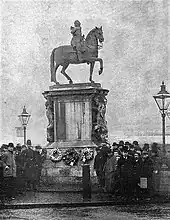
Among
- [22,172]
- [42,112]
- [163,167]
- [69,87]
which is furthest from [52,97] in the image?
[42,112]

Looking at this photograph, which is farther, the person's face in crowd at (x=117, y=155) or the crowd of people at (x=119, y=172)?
the person's face in crowd at (x=117, y=155)

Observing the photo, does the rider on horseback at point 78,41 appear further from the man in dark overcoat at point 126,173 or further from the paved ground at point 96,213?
the paved ground at point 96,213

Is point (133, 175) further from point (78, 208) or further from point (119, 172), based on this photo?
point (78, 208)

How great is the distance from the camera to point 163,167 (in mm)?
21375

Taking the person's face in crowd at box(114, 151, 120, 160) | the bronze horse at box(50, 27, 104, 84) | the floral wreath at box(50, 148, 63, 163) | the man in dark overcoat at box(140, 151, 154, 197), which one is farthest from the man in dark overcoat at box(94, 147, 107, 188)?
the bronze horse at box(50, 27, 104, 84)

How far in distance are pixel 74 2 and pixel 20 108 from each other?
22.8ft

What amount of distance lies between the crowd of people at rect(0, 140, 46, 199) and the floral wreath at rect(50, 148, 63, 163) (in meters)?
0.32

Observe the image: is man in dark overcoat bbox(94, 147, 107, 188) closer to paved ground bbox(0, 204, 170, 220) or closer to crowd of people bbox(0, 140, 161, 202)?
crowd of people bbox(0, 140, 161, 202)

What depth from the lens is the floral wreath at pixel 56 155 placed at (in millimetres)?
23188

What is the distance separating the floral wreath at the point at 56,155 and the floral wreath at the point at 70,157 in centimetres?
23

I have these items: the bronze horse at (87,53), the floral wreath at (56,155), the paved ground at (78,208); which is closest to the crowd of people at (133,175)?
the paved ground at (78,208)

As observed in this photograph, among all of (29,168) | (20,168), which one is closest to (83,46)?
(29,168)

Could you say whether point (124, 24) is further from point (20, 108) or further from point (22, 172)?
point (22, 172)

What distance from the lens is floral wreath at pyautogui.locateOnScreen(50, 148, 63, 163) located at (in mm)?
23188
